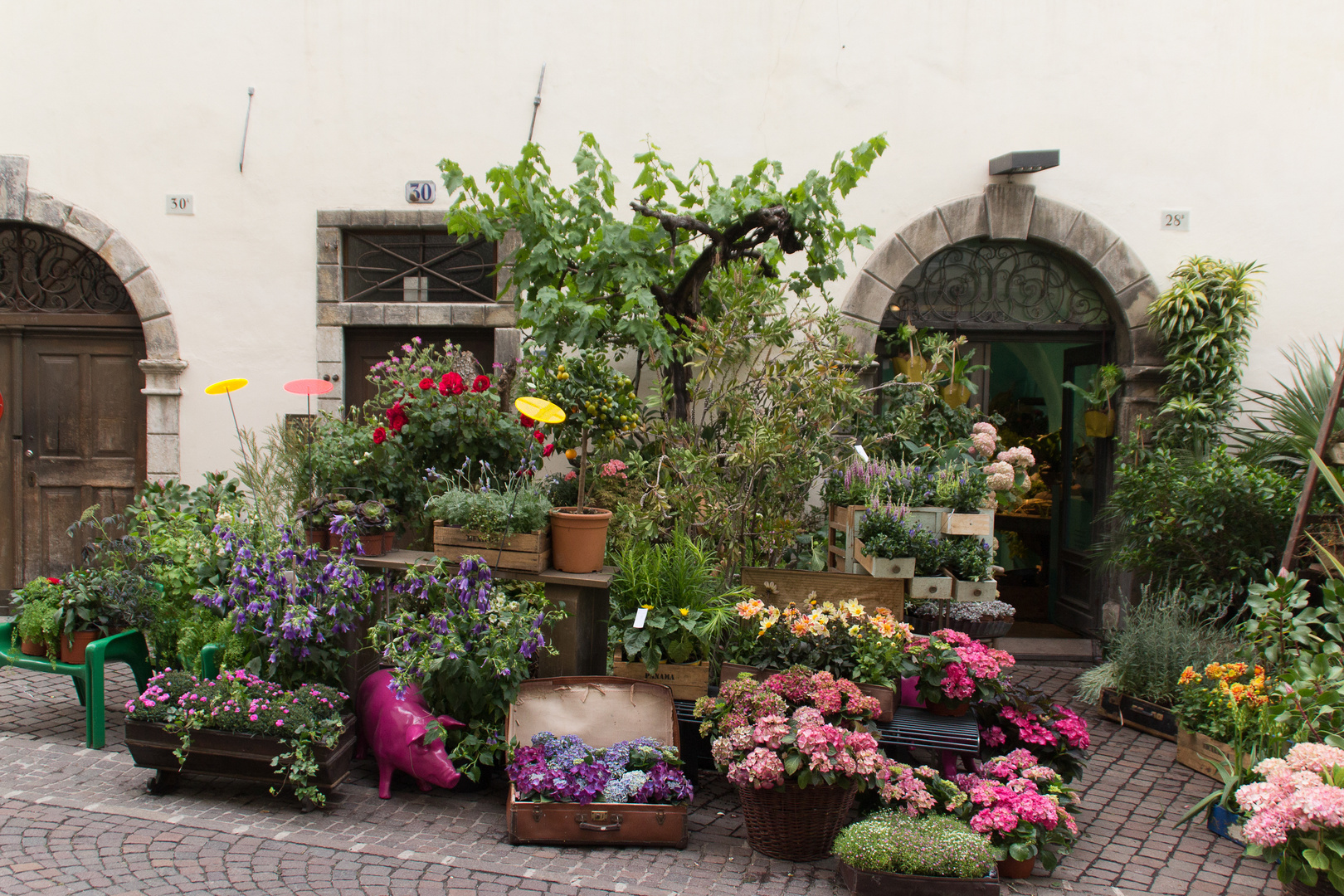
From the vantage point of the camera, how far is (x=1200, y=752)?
4.46 metres

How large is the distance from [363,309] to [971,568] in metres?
4.43

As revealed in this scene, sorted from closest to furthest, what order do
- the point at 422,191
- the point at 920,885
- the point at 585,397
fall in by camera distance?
the point at 920,885 → the point at 585,397 → the point at 422,191

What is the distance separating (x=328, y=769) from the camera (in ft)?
12.3

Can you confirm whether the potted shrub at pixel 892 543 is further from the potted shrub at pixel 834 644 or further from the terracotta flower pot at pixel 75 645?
the terracotta flower pot at pixel 75 645

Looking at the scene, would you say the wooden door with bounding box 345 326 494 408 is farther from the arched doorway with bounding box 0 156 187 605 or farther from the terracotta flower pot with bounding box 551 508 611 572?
the terracotta flower pot with bounding box 551 508 611 572

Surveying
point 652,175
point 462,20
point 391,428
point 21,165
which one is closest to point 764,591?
point 391,428

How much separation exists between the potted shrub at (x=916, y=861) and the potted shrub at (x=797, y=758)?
19cm

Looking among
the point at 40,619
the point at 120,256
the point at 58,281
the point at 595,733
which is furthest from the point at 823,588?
the point at 58,281

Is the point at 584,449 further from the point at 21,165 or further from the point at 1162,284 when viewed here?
the point at 21,165

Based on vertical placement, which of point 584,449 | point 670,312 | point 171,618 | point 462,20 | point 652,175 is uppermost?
point 462,20

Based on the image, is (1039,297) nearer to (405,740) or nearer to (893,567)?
(893,567)

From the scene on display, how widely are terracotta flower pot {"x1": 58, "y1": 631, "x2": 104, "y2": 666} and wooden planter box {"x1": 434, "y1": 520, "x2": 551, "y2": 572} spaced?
6.07 ft

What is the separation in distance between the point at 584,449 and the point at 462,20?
144 inches

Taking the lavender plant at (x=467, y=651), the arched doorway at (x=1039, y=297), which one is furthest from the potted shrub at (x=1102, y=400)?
the lavender plant at (x=467, y=651)
